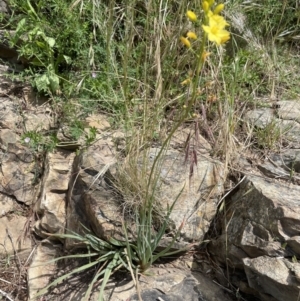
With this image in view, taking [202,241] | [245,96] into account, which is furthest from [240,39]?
[202,241]

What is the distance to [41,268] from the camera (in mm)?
2209

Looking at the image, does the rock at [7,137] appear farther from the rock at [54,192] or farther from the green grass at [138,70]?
the rock at [54,192]

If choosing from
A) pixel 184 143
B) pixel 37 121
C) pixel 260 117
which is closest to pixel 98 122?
pixel 37 121

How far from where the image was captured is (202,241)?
6.89 ft

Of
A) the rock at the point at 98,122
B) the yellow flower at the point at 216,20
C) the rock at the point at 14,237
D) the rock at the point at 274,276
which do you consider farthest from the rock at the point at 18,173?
the yellow flower at the point at 216,20

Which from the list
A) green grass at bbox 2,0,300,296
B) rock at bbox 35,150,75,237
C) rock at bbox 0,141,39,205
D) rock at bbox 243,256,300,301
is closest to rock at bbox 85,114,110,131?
green grass at bbox 2,0,300,296

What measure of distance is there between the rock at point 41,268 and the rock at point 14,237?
9 centimetres

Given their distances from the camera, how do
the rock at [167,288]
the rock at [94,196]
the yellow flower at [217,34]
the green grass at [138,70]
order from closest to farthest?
the yellow flower at [217,34], the rock at [167,288], the rock at [94,196], the green grass at [138,70]

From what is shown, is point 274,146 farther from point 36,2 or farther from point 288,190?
point 36,2

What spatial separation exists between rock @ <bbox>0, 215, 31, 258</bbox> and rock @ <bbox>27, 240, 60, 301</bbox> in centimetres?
9

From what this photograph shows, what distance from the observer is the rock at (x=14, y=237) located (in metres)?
2.33

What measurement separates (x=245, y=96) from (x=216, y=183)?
76 centimetres

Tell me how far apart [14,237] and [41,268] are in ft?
0.97

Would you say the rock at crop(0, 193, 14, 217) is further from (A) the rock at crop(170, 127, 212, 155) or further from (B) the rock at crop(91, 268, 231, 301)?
(A) the rock at crop(170, 127, 212, 155)
